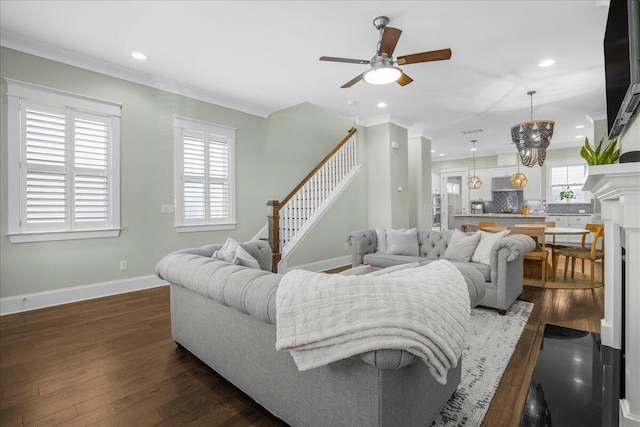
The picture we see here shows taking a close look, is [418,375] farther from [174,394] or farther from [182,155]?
[182,155]

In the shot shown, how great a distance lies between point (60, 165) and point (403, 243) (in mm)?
4553

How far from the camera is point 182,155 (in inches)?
187

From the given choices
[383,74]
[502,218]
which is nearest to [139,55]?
[383,74]

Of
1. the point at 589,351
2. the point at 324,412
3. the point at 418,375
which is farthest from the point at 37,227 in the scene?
the point at 589,351

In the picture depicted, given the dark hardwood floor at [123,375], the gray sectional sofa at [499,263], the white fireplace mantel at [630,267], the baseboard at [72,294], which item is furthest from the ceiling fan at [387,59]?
the baseboard at [72,294]

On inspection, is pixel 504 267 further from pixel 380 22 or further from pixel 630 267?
pixel 380 22

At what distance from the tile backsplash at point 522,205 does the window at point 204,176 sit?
8.57 m

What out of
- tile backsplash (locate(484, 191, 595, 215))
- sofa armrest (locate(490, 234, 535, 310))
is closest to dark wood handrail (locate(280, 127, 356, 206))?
sofa armrest (locate(490, 234, 535, 310))

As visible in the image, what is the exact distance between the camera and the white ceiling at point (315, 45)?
119 inches

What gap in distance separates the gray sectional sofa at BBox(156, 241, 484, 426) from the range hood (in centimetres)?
946

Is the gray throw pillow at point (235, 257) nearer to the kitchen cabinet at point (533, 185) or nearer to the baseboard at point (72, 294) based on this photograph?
the baseboard at point (72, 294)

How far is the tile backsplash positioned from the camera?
351 inches

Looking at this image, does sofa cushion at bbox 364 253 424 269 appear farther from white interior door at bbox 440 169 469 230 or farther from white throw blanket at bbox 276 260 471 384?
white interior door at bbox 440 169 469 230

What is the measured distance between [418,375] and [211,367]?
Answer: 143 cm
